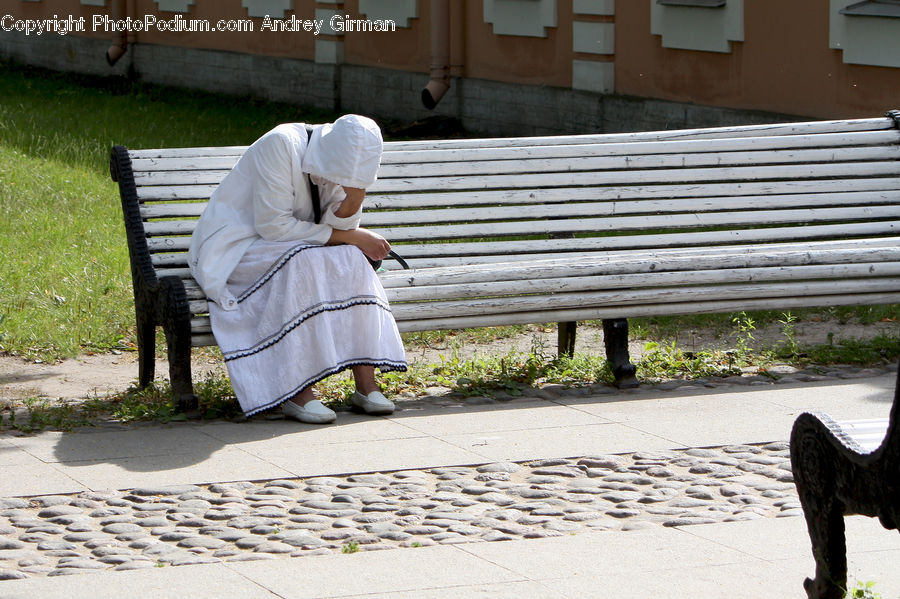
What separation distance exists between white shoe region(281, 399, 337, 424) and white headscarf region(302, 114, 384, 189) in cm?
85

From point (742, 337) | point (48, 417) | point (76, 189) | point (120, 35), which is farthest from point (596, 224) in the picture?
point (120, 35)

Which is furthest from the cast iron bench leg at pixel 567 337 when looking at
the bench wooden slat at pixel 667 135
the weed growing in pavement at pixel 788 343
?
the weed growing in pavement at pixel 788 343

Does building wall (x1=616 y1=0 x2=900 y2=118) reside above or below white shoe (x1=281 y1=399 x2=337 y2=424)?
above

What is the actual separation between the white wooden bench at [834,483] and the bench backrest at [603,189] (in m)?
3.06

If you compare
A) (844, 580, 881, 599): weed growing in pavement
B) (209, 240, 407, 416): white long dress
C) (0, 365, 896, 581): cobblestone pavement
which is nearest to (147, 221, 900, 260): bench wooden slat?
(209, 240, 407, 416): white long dress

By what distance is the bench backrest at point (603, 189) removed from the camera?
20.4ft

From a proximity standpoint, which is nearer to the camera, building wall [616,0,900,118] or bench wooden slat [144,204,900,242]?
bench wooden slat [144,204,900,242]

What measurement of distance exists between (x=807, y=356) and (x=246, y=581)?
3.77m

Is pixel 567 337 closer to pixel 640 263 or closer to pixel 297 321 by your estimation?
pixel 640 263

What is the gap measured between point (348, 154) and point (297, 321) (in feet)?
2.16

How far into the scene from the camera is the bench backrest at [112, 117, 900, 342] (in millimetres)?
6219

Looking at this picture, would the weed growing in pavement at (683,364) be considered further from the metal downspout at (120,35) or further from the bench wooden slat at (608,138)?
the metal downspout at (120,35)

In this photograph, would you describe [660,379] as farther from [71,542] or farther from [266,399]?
[71,542]

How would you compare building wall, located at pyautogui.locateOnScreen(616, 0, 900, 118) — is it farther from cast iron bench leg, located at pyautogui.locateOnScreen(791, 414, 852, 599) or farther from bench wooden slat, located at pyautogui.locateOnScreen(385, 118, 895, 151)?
cast iron bench leg, located at pyautogui.locateOnScreen(791, 414, 852, 599)
